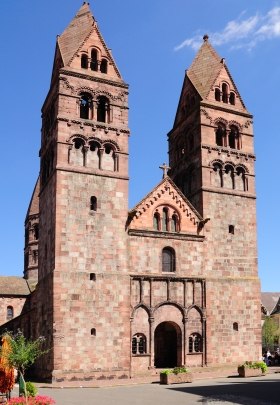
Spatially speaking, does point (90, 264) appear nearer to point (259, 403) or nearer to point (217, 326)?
point (217, 326)

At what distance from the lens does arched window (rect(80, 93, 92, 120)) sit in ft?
132

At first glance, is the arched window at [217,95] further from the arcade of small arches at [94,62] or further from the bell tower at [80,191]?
the arcade of small arches at [94,62]

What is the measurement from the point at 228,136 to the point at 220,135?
0.75 metres

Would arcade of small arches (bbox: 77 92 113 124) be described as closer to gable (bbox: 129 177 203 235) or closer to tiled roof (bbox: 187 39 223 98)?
gable (bbox: 129 177 203 235)

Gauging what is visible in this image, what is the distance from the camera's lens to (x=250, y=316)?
4069 centimetres

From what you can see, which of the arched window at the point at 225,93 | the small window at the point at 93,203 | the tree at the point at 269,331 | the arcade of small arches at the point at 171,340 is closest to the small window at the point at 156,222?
the small window at the point at 93,203

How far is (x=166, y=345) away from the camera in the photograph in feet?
135

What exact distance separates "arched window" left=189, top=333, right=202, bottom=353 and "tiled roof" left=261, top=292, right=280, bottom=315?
2158 inches

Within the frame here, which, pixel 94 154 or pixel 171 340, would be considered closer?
pixel 94 154

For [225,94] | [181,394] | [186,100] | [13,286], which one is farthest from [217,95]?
[13,286]

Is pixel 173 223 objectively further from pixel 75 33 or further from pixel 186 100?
pixel 75 33

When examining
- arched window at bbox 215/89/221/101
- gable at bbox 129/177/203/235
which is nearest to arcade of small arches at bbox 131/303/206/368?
gable at bbox 129/177/203/235

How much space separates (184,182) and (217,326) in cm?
1390

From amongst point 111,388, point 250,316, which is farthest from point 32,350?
point 250,316
